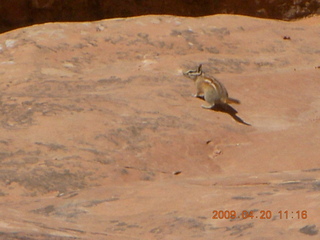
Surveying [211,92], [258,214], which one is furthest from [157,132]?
[258,214]

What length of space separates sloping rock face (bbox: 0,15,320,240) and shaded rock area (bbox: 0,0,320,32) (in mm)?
2589

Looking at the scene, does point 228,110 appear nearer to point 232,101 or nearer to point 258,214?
point 232,101

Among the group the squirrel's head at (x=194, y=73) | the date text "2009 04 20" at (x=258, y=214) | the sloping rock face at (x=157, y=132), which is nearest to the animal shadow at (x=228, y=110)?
the sloping rock face at (x=157, y=132)

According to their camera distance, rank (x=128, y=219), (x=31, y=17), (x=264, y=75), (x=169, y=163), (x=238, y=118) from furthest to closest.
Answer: (x=31, y=17)
(x=264, y=75)
(x=238, y=118)
(x=169, y=163)
(x=128, y=219)

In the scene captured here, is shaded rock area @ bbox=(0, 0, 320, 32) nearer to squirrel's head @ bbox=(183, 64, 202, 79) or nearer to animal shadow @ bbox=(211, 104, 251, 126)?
squirrel's head @ bbox=(183, 64, 202, 79)

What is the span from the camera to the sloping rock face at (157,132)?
11.1 ft

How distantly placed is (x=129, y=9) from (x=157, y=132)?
20.2ft

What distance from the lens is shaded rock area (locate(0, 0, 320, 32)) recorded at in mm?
11203

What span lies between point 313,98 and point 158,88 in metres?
1.91

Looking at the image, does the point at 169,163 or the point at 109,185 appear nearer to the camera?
the point at 109,185

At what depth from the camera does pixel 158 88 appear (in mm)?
7008

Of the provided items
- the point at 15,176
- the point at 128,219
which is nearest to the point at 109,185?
the point at 15,176

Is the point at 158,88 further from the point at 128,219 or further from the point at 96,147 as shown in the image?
the point at 128,219

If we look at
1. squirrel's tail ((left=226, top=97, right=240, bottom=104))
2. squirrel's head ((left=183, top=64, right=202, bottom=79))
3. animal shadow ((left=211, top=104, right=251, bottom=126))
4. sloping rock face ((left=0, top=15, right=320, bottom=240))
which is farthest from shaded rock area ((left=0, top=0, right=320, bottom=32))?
animal shadow ((left=211, top=104, right=251, bottom=126))
